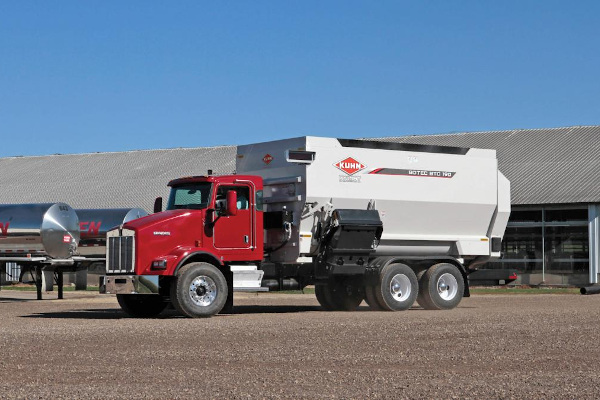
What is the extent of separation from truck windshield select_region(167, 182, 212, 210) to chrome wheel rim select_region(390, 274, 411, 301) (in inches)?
200

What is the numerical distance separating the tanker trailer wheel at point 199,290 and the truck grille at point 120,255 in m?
1.11

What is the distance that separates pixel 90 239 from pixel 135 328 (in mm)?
18711

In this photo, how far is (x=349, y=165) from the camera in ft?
80.0

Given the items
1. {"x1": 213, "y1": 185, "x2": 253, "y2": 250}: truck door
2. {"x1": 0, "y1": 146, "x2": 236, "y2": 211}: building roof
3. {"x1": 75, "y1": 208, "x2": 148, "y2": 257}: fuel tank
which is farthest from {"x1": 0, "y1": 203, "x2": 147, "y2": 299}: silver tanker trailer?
{"x1": 0, "y1": 146, "x2": 236, "y2": 211}: building roof

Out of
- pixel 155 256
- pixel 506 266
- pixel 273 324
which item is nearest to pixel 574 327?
pixel 273 324

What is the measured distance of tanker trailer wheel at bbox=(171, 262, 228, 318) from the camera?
72.9 ft

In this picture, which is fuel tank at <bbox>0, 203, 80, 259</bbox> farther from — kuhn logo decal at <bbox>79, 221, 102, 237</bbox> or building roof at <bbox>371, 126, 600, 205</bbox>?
building roof at <bbox>371, 126, 600, 205</bbox>

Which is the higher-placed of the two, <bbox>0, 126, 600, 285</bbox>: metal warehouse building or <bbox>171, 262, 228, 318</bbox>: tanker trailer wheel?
<bbox>0, 126, 600, 285</bbox>: metal warehouse building

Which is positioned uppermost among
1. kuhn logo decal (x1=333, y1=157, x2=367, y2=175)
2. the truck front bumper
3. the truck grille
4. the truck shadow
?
kuhn logo decal (x1=333, y1=157, x2=367, y2=175)

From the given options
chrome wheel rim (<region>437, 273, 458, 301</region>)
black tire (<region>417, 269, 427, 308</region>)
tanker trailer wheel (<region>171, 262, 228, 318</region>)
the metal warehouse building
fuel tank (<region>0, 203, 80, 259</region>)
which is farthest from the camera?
the metal warehouse building

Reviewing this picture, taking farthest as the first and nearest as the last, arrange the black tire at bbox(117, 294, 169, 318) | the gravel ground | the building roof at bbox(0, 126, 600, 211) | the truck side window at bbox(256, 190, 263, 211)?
the building roof at bbox(0, 126, 600, 211) < the black tire at bbox(117, 294, 169, 318) < the truck side window at bbox(256, 190, 263, 211) < the gravel ground

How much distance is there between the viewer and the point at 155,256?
2258 cm

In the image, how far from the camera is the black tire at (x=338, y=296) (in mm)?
26344

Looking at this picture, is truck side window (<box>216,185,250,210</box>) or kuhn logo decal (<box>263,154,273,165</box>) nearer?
truck side window (<box>216,185,250,210</box>)
